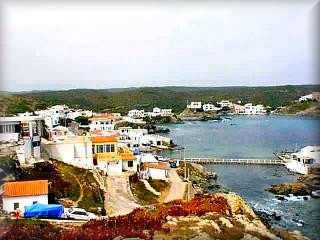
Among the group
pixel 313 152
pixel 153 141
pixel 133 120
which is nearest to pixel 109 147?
pixel 133 120

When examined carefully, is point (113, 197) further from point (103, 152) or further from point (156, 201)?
point (103, 152)

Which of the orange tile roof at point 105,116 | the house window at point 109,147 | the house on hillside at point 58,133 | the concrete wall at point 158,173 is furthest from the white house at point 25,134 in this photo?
the orange tile roof at point 105,116

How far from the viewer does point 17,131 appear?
3990mm

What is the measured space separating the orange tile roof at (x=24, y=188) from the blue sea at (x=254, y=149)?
224 cm

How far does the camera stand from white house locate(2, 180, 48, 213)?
3.45 metres

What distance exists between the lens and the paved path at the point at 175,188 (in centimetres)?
478

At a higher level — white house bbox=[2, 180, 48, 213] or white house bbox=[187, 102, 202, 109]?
white house bbox=[187, 102, 202, 109]

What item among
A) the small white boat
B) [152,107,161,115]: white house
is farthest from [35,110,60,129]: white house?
the small white boat

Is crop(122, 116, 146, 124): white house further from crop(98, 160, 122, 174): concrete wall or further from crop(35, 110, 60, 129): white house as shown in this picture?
crop(98, 160, 122, 174): concrete wall

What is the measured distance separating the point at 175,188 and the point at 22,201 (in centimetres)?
214

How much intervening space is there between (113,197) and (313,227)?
161 centimetres

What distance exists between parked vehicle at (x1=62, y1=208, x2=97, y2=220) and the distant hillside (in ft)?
2.57

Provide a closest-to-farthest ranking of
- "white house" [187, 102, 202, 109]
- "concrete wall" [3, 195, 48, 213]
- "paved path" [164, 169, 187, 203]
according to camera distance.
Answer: "concrete wall" [3, 195, 48, 213]
"paved path" [164, 169, 187, 203]
"white house" [187, 102, 202, 109]

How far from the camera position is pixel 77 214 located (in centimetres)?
366
